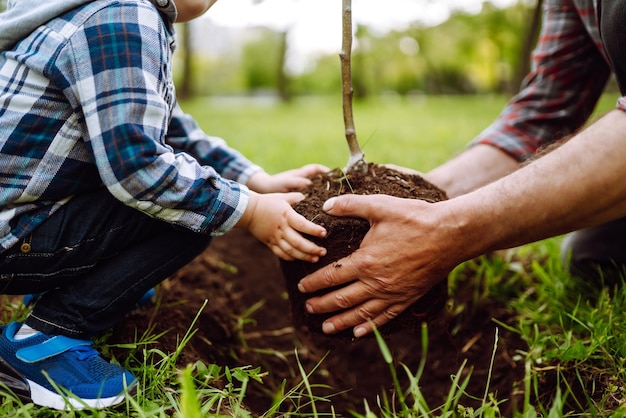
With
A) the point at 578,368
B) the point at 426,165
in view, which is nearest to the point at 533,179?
the point at 578,368

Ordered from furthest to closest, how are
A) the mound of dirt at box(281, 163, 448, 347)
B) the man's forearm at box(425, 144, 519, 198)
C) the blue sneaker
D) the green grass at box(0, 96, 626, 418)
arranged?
the man's forearm at box(425, 144, 519, 198)
the mound of dirt at box(281, 163, 448, 347)
the blue sneaker
the green grass at box(0, 96, 626, 418)

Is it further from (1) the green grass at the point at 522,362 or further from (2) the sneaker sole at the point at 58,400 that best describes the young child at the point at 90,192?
(1) the green grass at the point at 522,362

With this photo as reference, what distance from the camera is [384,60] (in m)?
26.7

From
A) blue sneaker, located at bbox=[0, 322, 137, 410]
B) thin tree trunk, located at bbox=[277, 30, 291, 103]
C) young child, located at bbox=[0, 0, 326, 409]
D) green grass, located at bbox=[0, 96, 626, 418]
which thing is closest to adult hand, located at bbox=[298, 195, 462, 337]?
young child, located at bbox=[0, 0, 326, 409]

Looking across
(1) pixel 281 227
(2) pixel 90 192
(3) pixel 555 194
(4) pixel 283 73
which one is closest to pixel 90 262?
(2) pixel 90 192

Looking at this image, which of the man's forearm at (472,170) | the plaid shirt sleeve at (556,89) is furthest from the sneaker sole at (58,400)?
the plaid shirt sleeve at (556,89)

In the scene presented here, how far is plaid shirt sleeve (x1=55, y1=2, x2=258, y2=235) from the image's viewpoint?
1.41 metres

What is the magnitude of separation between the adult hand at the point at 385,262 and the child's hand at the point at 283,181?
14.0 inches

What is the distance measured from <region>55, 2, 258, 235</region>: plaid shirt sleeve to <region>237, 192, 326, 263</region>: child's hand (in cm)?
18

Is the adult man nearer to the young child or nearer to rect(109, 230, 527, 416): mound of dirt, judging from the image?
the young child

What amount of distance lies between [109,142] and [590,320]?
161 centimetres

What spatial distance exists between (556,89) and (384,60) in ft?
82.8

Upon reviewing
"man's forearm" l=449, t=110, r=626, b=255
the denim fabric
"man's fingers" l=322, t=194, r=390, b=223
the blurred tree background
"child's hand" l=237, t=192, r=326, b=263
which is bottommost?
the blurred tree background

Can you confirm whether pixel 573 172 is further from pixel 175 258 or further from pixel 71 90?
pixel 71 90
